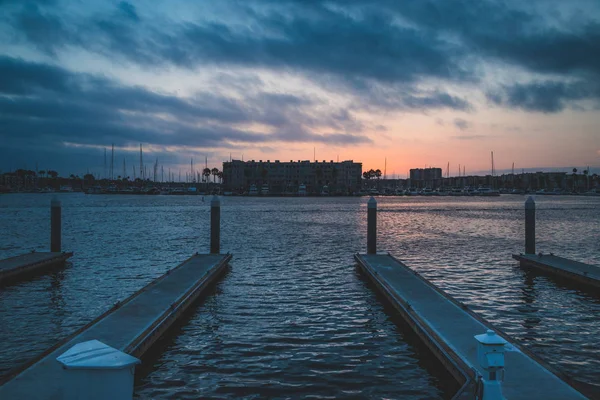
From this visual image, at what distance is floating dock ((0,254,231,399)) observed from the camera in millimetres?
8477

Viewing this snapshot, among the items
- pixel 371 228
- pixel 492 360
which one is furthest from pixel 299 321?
pixel 371 228

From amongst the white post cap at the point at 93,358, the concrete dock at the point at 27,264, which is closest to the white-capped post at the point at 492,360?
the white post cap at the point at 93,358

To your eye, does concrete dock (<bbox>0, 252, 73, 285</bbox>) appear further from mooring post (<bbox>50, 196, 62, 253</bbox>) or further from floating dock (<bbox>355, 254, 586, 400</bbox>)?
floating dock (<bbox>355, 254, 586, 400</bbox>)

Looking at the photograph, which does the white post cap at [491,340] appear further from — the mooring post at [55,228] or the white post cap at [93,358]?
the mooring post at [55,228]

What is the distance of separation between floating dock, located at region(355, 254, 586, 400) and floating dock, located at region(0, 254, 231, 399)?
6765mm

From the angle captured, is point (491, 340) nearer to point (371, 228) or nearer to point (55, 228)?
point (371, 228)

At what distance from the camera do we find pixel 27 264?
2256 centimetres

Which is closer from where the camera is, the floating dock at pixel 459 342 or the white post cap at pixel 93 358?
the white post cap at pixel 93 358

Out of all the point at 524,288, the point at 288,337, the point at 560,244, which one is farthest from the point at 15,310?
the point at 560,244

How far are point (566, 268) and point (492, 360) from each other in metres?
17.7

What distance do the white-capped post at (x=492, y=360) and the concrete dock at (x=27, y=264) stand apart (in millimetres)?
20626

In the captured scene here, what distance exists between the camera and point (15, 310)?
1658 cm

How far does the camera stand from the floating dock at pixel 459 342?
8.29m

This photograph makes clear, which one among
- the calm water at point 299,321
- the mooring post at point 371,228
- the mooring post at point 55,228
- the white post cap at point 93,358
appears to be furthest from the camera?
the mooring post at point 55,228
